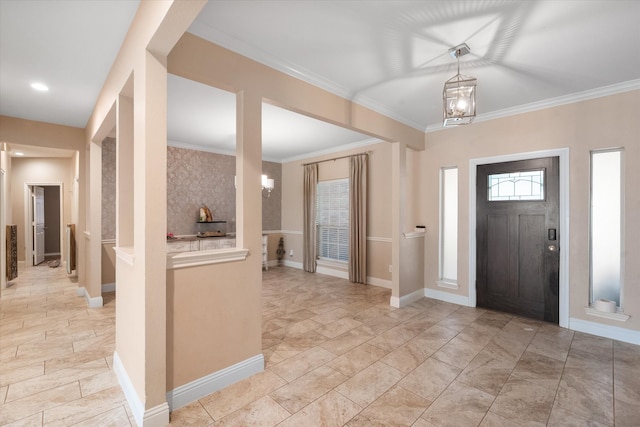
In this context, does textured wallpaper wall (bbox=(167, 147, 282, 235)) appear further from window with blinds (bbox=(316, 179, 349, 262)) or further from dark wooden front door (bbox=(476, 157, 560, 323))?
dark wooden front door (bbox=(476, 157, 560, 323))

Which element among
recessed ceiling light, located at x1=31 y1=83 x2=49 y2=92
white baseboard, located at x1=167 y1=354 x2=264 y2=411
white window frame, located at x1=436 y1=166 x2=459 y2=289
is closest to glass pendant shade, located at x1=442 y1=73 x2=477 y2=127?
white window frame, located at x1=436 y1=166 x2=459 y2=289

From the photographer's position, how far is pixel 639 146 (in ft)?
10.0

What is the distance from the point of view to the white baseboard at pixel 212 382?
79.0 inches

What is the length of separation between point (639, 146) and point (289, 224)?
6.06 meters

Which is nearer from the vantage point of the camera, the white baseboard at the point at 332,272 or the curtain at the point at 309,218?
the white baseboard at the point at 332,272

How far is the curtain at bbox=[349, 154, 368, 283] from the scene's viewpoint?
18.1 feet

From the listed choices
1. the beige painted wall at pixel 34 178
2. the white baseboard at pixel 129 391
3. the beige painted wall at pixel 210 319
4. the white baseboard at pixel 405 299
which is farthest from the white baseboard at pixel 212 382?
the beige painted wall at pixel 34 178

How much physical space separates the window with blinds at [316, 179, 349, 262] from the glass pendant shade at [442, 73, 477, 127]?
369cm

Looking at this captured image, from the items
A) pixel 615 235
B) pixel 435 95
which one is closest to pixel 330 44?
pixel 435 95

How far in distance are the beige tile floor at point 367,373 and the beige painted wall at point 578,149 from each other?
0.57 m

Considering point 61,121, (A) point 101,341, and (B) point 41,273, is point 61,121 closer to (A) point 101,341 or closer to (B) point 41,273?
(A) point 101,341

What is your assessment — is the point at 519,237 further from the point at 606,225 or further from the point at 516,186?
the point at 606,225

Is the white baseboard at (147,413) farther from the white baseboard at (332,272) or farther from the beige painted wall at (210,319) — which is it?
the white baseboard at (332,272)

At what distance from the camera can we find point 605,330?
323cm
